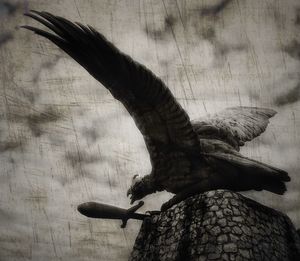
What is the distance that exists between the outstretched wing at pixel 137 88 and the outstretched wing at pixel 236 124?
0.85 m

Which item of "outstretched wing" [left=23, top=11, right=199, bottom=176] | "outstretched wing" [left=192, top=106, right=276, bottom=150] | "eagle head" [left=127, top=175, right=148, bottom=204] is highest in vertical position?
"outstretched wing" [left=23, top=11, right=199, bottom=176]

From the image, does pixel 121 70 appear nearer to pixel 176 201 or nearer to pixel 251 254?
A: pixel 176 201

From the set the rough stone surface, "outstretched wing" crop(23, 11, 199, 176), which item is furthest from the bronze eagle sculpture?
the rough stone surface

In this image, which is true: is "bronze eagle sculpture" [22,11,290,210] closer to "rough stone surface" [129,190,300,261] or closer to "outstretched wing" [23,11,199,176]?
"outstretched wing" [23,11,199,176]

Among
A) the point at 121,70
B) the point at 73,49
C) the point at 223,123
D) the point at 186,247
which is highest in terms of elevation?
the point at 73,49

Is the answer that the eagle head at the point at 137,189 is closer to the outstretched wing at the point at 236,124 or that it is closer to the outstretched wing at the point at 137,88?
the outstretched wing at the point at 137,88

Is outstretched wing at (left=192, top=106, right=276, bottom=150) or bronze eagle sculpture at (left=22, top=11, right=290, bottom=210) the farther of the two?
outstretched wing at (left=192, top=106, right=276, bottom=150)

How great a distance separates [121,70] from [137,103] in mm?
Result: 641

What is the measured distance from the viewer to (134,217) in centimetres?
686

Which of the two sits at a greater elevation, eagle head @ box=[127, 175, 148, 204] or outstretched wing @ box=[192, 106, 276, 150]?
outstretched wing @ box=[192, 106, 276, 150]

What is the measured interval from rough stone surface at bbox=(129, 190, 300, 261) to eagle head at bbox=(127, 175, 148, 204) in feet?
2.23

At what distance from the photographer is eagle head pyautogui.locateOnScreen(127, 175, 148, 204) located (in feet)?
22.9

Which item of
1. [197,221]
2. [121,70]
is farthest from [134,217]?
[121,70]

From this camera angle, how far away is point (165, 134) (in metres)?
5.99
